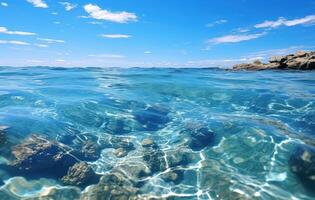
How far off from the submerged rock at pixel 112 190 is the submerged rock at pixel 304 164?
4.21 meters

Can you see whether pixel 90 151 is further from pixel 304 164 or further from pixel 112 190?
pixel 304 164

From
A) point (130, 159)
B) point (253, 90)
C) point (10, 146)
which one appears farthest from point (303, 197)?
point (253, 90)

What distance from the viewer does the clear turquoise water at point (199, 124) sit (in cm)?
707

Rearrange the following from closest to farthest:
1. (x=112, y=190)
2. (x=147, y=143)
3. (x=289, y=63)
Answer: (x=112, y=190) < (x=147, y=143) < (x=289, y=63)

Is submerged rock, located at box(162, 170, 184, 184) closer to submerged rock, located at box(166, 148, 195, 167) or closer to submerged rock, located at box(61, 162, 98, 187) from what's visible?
submerged rock, located at box(166, 148, 195, 167)

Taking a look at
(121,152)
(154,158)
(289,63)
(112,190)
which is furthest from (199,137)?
(289,63)

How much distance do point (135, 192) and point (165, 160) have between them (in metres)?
1.81

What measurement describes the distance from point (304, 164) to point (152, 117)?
21.0 ft

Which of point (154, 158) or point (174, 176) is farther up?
point (154, 158)

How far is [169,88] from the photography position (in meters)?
19.5

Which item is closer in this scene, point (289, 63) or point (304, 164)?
point (304, 164)

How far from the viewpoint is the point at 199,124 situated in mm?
11039

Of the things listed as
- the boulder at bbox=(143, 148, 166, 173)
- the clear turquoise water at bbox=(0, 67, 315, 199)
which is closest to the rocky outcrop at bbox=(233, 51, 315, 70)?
the clear turquoise water at bbox=(0, 67, 315, 199)

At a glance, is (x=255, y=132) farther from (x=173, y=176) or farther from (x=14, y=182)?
(x=14, y=182)
